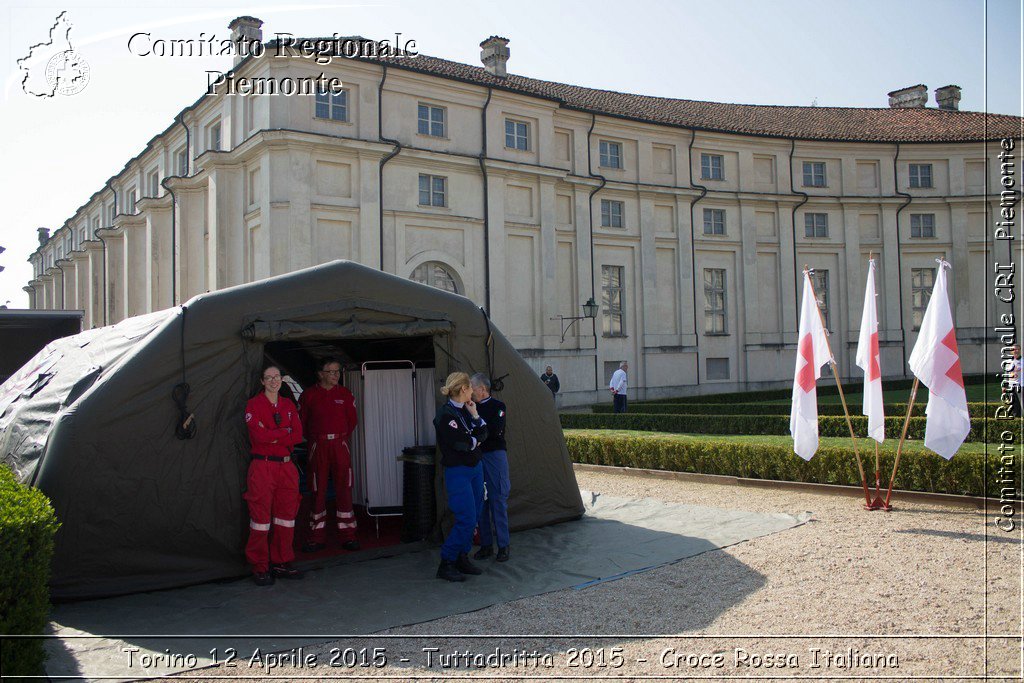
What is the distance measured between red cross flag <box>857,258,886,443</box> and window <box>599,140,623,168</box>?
24988mm

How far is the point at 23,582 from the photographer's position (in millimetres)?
4691

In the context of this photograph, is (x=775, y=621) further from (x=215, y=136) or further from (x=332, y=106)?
(x=215, y=136)

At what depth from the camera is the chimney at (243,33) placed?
91.9ft

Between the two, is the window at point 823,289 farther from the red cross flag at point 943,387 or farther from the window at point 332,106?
the red cross flag at point 943,387

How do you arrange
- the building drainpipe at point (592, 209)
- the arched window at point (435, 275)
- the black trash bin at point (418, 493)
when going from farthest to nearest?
the building drainpipe at point (592, 209)
the arched window at point (435, 275)
the black trash bin at point (418, 493)

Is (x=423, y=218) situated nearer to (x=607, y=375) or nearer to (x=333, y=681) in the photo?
(x=607, y=375)

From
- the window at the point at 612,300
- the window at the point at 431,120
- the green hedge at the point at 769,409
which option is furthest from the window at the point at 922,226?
the window at the point at 431,120

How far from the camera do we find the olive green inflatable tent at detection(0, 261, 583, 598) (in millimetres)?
6668

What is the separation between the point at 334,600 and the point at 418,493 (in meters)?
2.05

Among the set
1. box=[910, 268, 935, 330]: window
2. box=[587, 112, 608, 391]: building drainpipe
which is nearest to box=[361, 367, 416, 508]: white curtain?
box=[587, 112, 608, 391]: building drainpipe

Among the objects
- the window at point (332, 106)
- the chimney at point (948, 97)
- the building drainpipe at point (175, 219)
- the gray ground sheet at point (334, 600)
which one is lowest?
the gray ground sheet at point (334, 600)

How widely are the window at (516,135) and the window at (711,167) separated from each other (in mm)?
9828

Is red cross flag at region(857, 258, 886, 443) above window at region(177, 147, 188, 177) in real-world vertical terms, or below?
below

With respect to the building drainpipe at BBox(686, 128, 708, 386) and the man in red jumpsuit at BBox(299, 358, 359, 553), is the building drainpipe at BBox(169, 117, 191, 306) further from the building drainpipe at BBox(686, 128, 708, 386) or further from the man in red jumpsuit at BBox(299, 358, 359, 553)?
the man in red jumpsuit at BBox(299, 358, 359, 553)
